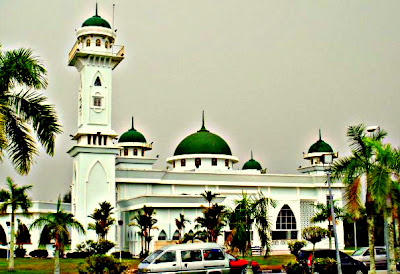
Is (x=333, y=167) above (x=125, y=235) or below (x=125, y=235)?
above

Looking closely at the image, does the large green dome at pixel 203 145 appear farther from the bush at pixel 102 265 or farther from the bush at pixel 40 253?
the bush at pixel 102 265

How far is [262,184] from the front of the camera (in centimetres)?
5616

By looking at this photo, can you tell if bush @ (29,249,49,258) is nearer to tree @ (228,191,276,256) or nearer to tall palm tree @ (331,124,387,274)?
tree @ (228,191,276,256)

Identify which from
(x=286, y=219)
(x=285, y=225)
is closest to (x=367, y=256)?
(x=285, y=225)

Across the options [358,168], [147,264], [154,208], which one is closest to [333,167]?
[358,168]

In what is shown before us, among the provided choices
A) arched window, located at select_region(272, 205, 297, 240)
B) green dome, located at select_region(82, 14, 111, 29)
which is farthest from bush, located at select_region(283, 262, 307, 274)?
green dome, located at select_region(82, 14, 111, 29)

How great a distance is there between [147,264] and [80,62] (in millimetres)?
31699

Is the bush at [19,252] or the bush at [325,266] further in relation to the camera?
the bush at [19,252]

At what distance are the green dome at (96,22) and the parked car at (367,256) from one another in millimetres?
29163

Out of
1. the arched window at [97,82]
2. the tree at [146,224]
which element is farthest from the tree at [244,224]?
the arched window at [97,82]

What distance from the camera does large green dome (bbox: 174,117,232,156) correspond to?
58094mm

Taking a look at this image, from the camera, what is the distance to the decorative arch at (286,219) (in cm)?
5472

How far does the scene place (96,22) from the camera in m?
49.2

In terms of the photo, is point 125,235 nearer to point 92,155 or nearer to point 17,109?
point 92,155
